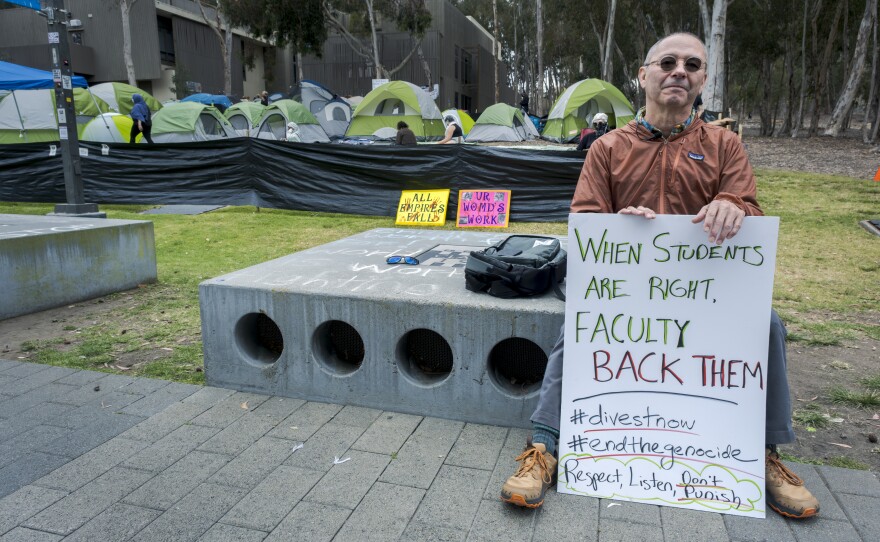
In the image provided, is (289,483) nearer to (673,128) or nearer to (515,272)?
(515,272)

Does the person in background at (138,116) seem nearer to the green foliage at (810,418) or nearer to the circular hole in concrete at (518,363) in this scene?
the circular hole in concrete at (518,363)

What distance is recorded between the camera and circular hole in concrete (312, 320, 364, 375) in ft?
12.0

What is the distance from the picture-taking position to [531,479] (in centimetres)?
252

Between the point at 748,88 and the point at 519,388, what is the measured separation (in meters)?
58.2

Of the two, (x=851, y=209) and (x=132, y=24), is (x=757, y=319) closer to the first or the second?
(x=851, y=209)

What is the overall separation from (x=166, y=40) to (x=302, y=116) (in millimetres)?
20808

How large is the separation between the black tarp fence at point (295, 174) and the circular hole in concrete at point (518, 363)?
697 cm

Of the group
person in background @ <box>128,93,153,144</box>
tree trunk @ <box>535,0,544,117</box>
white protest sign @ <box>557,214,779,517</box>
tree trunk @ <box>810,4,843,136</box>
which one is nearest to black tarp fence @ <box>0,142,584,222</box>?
person in background @ <box>128,93,153,144</box>

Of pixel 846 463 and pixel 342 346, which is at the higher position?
pixel 342 346

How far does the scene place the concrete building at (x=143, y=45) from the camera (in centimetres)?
3591

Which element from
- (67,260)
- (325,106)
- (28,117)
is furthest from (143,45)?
(67,260)

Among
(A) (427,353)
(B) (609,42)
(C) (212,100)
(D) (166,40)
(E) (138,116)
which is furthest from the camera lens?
(D) (166,40)

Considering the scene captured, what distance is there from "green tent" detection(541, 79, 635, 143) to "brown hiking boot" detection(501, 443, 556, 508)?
21.1 metres

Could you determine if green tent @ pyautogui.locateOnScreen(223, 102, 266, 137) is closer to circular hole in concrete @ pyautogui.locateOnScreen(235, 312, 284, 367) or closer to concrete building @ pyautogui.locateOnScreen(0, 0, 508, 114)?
concrete building @ pyautogui.locateOnScreen(0, 0, 508, 114)
